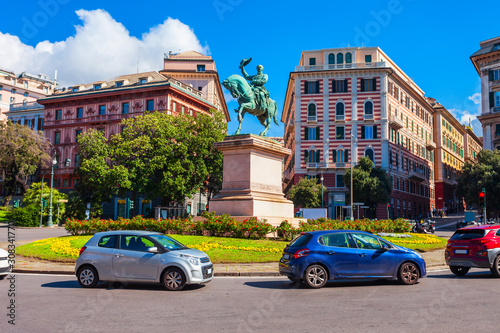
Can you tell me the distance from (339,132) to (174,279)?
2321 inches

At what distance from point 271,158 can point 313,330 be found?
16.5 m

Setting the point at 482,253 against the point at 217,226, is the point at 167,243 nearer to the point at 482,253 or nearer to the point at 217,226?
the point at 217,226

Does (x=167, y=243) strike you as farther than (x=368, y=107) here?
No

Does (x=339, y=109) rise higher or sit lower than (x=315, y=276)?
higher

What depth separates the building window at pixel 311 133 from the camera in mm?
68000

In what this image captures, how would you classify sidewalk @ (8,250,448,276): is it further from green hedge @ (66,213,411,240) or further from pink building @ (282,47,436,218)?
pink building @ (282,47,436,218)

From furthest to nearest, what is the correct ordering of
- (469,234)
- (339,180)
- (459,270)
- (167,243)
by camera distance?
1. (339,180)
2. (459,270)
3. (469,234)
4. (167,243)

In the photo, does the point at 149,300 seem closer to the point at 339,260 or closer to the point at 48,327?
the point at 48,327

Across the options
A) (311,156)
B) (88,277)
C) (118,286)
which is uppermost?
(311,156)

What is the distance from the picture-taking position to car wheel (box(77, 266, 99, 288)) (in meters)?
11.6

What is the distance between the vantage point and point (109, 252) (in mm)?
11602

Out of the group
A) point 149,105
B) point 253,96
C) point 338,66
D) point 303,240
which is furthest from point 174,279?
point 338,66

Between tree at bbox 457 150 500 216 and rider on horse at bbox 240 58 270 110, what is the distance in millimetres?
36094

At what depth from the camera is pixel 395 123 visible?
67938 millimetres
